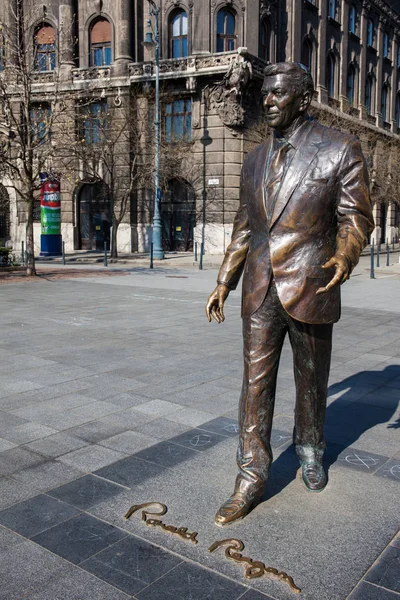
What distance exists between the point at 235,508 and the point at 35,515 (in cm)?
113

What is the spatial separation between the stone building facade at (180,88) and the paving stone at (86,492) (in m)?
24.5

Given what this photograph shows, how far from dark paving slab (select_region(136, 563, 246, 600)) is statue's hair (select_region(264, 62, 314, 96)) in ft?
8.23

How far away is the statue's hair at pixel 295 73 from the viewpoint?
331 cm

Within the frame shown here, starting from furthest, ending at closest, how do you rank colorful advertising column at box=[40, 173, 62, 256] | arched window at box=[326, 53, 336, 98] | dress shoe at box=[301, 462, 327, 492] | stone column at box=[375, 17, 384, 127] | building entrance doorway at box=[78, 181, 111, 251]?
stone column at box=[375, 17, 384, 127] → arched window at box=[326, 53, 336, 98] → building entrance doorway at box=[78, 181, 111, 251] → colorful advertising column at box=[40, 173, 62, 256] → dress shoe at box=[301, 462, 327, 492]

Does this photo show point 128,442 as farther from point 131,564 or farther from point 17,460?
point 131,564

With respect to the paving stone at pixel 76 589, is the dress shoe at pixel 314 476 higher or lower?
higher

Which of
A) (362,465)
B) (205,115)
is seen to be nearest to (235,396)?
(362,465)

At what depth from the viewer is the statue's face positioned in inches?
131

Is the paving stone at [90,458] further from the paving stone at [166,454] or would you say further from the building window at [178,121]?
the building window at [178,121]

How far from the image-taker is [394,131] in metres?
48.4

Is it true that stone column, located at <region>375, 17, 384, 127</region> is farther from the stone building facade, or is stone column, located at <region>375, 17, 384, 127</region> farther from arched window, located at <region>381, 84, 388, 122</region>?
the stone building facade

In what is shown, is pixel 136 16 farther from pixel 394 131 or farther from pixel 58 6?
pixel 394 131

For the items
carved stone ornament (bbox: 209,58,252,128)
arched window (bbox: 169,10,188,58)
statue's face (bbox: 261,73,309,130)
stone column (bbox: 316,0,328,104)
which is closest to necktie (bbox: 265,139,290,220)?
statue's face (bbox: 261,73,309,130)

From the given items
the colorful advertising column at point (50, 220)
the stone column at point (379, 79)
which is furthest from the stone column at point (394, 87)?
the colorful advertising column at point (50, 220)
